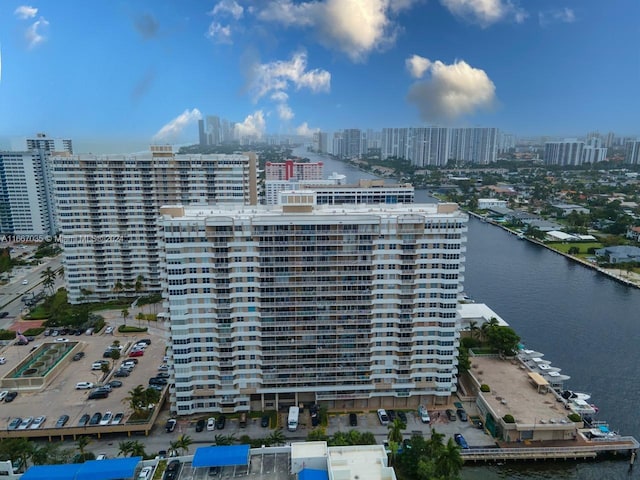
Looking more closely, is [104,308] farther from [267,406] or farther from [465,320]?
[465,320]

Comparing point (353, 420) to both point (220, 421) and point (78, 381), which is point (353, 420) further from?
point (78, 381)

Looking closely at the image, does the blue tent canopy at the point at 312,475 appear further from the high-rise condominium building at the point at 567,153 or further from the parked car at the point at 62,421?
the high-rise condominium building at the point at 567,153

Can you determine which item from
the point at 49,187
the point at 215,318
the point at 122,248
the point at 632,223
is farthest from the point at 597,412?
the point at 49,187

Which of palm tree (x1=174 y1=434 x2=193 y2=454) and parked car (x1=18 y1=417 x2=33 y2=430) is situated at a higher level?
palm tree (x1=174 y1=434 x2=193 y2=454)

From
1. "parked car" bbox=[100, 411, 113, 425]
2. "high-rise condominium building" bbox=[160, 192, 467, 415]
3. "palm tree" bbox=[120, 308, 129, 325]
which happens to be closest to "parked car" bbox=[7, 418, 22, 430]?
"parked car" bbox=[100, 411, 113, 425]

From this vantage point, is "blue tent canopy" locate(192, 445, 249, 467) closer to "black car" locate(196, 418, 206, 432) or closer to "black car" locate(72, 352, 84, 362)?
"black car" locate(196, 418, 206, 432)

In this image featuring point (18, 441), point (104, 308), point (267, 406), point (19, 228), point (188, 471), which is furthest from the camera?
point (19, 228)

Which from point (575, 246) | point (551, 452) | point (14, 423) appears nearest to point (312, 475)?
point (551, 452)
